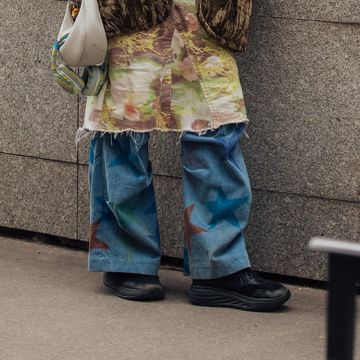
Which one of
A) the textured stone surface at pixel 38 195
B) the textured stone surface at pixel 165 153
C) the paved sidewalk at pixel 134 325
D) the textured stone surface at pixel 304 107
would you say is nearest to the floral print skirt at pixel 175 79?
the textured stone surface at pixel 304 107

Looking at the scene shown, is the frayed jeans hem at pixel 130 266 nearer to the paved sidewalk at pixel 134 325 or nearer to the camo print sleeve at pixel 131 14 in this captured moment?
the paved sidewalk at pixel 134 325

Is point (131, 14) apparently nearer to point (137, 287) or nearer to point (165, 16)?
point (165, 16)

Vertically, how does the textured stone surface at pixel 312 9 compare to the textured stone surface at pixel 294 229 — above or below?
above

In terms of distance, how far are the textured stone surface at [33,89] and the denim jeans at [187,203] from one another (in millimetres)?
756

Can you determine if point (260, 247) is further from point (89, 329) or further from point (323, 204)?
point (89, 329)

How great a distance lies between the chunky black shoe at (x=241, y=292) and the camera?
4105 millimetres

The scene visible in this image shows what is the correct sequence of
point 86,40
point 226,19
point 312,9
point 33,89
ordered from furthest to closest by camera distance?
point 33,89
point 312,9
point 226,19
point 86,40

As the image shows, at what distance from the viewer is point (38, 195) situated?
514 centimetres

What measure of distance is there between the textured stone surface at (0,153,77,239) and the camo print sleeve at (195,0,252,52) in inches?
50.8

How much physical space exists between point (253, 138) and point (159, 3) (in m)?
0.79

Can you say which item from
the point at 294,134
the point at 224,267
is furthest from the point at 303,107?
the point at 224,267

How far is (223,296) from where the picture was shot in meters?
4.16

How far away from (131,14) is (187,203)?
77cm

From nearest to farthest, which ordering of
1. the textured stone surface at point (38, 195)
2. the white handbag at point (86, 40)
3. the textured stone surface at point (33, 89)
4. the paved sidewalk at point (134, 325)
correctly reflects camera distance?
the paved sidewalk at point (134, 325) < the white handbag at point (86, 40) < the textured stone surface at point (33, 89) < the textured stone surface at point (38, 195)
